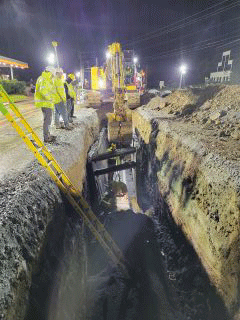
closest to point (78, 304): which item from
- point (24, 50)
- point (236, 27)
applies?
point (236, 27)

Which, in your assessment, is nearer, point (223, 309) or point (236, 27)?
point (223, 309)

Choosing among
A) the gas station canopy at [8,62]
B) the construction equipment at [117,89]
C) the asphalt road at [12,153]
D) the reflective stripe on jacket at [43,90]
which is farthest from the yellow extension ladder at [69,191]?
the gas station canopy at [8,62]

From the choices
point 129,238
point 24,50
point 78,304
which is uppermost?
point 24,50

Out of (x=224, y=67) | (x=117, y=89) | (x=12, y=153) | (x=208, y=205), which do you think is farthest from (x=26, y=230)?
(x=224, y=67)

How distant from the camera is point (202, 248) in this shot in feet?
13.9

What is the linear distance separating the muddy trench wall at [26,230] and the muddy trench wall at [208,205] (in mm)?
2191

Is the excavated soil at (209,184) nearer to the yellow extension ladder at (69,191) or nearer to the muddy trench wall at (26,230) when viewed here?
the yellow extension ladder at (69,191)

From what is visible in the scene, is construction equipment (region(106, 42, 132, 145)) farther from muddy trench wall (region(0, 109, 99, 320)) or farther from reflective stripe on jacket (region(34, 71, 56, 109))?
muddy trench wall (region(0, 109, 99, 320))

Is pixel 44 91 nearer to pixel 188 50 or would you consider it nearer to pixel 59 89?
pixel 59 89

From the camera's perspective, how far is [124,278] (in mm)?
4719

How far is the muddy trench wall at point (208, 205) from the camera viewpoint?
3365mm

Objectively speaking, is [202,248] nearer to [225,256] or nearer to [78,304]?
[225,256]

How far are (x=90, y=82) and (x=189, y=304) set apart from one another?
585 inches

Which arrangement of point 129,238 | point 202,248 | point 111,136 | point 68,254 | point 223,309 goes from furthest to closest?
point 111,136, point 129,238, point 202,248, point 68,254, point 223,309
